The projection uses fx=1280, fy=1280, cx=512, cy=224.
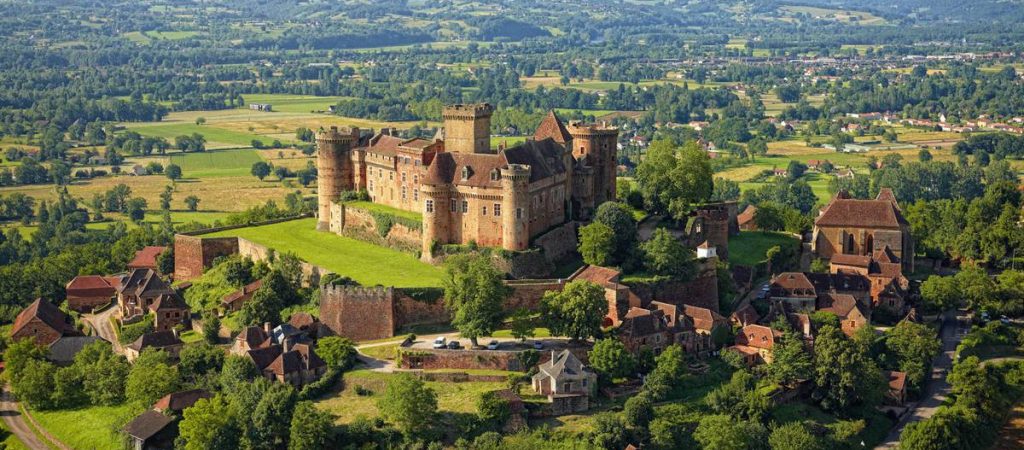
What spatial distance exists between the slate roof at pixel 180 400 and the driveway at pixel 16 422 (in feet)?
21.0

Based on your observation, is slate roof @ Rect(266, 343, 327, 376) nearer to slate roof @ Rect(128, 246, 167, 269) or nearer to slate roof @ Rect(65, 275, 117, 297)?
slate roof @ Rect(65, 275, 117, 297)

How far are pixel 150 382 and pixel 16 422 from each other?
27.2ft

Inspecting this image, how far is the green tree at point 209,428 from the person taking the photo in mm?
58000

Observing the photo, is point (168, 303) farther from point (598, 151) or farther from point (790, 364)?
point (790, 364)

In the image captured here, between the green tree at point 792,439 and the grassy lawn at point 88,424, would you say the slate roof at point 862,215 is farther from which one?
the grassy lawn at point 88,424

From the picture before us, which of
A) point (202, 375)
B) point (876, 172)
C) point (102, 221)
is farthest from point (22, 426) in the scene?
point (876, 172)

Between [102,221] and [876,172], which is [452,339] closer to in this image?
[102,221]

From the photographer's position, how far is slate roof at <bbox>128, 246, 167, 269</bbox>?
82781 millimetres

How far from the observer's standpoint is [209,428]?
191 feet

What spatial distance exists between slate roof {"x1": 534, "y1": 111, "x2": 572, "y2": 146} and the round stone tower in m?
8.93

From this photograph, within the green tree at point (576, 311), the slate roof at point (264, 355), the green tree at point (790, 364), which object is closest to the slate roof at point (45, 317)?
the slate roof at point (264, 355)

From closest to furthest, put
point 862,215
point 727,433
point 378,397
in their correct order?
1. point 727,433
2. point 378,397
3. point 862,215

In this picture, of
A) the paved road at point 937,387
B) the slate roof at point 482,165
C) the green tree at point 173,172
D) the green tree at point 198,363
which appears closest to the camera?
the paved road at point 937,387

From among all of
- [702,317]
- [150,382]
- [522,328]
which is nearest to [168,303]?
[150,382]
